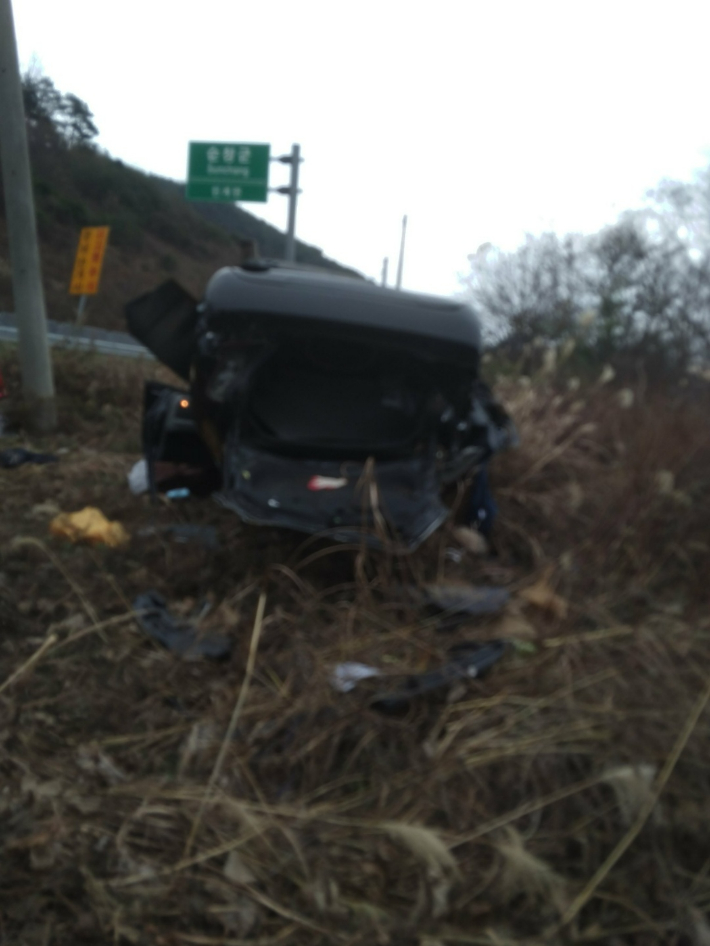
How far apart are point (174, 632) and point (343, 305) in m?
1.79

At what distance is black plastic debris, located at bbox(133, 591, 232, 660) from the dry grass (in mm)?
58

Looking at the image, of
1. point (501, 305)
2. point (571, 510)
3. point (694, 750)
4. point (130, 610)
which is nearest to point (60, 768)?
point (130, 610)

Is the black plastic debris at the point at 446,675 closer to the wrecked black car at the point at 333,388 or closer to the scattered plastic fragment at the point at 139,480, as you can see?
the wrecked black car at the point at 333,388

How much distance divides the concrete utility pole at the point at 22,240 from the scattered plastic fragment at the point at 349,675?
5.61 metres

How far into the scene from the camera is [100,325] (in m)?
21.5

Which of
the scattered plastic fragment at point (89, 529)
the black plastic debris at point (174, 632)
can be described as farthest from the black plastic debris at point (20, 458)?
the black plastic debris at point (174, 632)

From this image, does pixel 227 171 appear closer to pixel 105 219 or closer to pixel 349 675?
→ pixel 105 219

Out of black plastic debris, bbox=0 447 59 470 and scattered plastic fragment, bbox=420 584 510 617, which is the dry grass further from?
black plastic debris, bbox=0 447 59 470

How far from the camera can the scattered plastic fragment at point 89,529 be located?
4.70 m

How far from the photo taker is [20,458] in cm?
657

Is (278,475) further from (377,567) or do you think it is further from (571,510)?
(571,510)

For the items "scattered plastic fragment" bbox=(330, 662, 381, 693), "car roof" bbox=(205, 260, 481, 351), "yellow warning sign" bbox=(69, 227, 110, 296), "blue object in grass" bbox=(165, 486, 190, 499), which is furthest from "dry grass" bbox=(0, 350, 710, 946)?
"yellow warning sign" bbox=(69, 227, 110, 296)

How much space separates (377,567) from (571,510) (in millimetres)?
1267

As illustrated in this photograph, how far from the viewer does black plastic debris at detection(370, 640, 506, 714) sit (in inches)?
115
